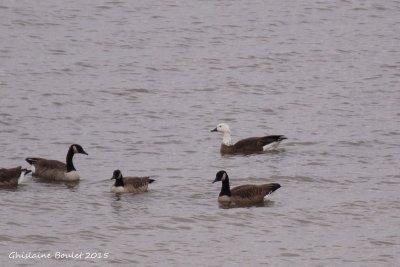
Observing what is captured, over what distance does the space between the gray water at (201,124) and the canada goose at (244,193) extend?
21 cm

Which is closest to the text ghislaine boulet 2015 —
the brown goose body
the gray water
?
the gray water

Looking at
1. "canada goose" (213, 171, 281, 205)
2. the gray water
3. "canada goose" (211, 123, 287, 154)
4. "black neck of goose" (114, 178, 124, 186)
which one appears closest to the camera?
the gray water

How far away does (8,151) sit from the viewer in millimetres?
22891

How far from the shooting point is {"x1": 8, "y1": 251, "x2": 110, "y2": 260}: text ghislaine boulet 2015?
15959 millimetres

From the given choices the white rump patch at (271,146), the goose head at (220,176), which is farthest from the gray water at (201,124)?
the goose head at (220,176)

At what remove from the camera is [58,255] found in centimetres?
1612

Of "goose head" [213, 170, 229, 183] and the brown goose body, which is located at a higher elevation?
"goose head" [213, 170, 229, 183]

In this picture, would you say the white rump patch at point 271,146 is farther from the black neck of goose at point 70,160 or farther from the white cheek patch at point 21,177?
the white cheek patch at point 21,177

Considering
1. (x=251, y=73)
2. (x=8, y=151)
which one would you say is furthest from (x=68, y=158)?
(x=251, y=73)

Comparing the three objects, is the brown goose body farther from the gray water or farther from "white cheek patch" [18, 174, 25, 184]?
"white cheek patch" [18, 174, 25, 184]

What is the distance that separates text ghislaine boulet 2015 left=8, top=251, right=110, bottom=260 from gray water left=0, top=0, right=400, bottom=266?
0.43 feet

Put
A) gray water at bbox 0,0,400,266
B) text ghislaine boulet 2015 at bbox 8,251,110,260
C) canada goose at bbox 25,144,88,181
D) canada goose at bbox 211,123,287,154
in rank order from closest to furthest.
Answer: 1. text ghislaine boulet 2015 at bbox 8,251,110,260
2. gray water at bbox 0,0,400,266
3. canada goose at bbox 25,144,88,181
4. canada goose at bbox 211,123,287,154

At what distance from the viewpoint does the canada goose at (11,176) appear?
2028cm

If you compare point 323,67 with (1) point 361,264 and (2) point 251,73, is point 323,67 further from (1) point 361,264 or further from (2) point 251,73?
(1) point 361,264
